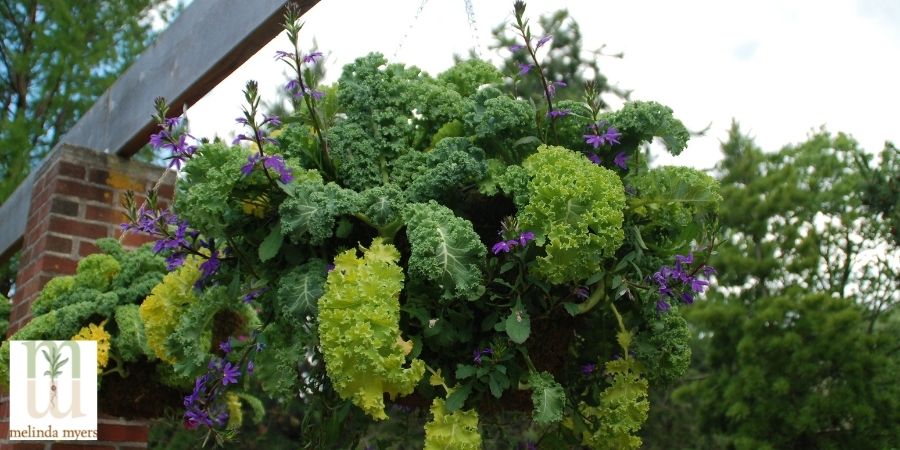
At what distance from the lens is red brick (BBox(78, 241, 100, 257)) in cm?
295

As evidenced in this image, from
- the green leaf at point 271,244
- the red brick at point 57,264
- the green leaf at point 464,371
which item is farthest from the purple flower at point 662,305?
the red brick at point 57,264

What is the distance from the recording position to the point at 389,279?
56.2 inches

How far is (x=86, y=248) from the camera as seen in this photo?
297 centimetres

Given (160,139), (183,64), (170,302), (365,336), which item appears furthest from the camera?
(183,64)

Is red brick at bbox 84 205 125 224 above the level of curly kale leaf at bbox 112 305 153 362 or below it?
above

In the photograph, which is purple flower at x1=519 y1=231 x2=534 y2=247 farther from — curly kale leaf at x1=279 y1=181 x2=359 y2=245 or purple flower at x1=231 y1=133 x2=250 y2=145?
purple flower at x1=231 y1=133 x2=250 y2=145

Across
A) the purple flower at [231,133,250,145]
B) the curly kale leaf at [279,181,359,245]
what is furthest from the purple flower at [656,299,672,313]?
the purple flower at [231,133,250,145]

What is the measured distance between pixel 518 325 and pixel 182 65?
1670 mm

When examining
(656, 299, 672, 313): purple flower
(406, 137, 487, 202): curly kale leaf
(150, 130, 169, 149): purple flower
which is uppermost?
(150, 130, 169, 149): purple flower

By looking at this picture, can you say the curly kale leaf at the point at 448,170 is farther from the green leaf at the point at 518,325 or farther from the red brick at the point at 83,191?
the red brick at the point at 83,191

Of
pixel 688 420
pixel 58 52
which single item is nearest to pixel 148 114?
pixel 58 52

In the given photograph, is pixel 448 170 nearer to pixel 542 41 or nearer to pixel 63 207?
pixel 542 41

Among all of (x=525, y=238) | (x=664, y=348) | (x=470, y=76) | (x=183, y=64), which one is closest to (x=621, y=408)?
(x=664, y=348)

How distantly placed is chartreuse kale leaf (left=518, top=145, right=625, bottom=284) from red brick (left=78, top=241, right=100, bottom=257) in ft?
6.54
